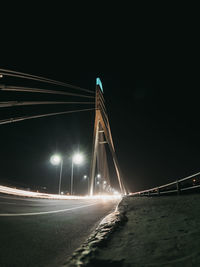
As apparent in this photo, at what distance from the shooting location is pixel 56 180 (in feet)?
238

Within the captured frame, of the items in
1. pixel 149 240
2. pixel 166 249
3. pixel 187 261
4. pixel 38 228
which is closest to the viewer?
pixel 187 261

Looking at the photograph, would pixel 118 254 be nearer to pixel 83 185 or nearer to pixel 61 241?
pixel 61 241

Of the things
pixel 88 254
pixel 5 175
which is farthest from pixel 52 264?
pixel 5 175

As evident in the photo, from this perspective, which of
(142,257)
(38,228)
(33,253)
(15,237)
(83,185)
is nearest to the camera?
(142,257)

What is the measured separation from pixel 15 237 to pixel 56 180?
7578 centimetres

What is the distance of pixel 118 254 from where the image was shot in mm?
1883

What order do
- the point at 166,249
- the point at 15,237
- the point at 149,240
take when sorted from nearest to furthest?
the point at 166,249
the point at 149,240
the point at 15,237

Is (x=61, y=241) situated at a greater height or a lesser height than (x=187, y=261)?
lesser

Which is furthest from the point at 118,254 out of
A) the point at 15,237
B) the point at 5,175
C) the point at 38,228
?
the point at 5,175

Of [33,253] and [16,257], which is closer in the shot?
[16,257]

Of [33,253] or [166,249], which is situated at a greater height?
[166,249]

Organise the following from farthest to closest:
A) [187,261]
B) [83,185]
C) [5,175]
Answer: [83,185]
[5,175]
[187,261]

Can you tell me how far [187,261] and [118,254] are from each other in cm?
79

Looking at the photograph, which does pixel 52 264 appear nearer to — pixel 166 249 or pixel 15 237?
pixel 15 237
